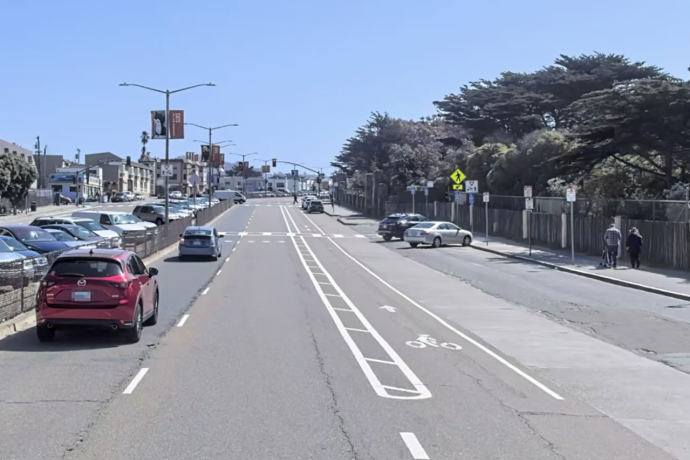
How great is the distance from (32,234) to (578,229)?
85.5ft

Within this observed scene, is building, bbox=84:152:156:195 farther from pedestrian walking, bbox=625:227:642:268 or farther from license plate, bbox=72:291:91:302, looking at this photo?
license plate, bbox=72:291:91:302

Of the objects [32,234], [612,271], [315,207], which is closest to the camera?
[32,234]

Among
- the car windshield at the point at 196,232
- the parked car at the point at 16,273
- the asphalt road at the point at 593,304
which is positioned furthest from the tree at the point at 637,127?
the parked car at the point at 16,273

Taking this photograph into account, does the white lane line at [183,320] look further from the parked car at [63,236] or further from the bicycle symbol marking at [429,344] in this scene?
the parked car at [63,236]

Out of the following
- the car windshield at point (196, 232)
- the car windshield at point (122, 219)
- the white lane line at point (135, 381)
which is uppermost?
the car windshield at point (122, 219)

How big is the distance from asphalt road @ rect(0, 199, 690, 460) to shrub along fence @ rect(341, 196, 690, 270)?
1411 centimetres

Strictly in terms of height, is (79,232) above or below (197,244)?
above

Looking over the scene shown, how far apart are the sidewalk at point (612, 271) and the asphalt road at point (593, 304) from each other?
458 mm

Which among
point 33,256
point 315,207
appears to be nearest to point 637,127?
point 33,256

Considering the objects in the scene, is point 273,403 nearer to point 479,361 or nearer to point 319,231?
point 479,361

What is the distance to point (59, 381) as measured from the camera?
10883 millimetres

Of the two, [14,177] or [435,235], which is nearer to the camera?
[435,235]

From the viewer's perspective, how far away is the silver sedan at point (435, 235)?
47688 millimetres

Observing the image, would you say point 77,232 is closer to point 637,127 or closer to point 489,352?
point 489,352
